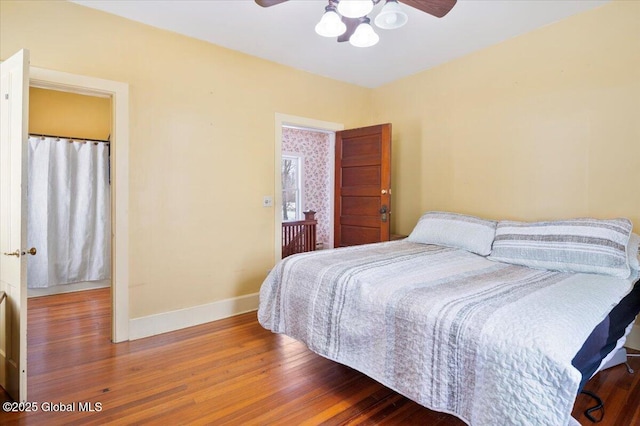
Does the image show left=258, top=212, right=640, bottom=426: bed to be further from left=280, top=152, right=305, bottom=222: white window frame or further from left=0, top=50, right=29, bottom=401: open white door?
left=280, top=152, right=305, bottom=222: white window frame

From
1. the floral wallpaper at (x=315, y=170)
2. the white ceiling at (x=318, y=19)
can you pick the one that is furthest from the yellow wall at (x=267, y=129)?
the floral wallpaper at (x=315, y=170)

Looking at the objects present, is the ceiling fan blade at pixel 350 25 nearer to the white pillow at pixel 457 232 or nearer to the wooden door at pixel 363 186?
the wooden door at pixel 363 186

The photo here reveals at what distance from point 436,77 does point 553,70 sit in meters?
1.12

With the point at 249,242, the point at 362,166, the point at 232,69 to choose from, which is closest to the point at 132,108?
the point at 232,69

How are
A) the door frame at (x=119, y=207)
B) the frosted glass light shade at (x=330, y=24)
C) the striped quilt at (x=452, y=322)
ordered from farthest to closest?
1. the door frame at (x=119, y=207)
2. the frosted glass light shade at (x=330, y=24)
3. the striped quilt at (x=452, y=322)

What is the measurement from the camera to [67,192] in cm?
395

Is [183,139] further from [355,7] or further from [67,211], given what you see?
[67,211]

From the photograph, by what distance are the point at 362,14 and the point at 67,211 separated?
408 centimetres

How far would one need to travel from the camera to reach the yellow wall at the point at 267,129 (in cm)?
241

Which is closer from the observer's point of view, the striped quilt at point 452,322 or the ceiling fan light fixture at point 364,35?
the striped quilt at point 452,322

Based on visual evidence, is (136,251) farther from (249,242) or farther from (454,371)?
(454,371)

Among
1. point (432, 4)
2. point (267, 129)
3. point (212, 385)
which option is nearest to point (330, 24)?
point (432, 4)

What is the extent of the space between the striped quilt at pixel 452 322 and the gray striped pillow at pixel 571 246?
0.33ft

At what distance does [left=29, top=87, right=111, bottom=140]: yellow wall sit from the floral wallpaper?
2.99m
